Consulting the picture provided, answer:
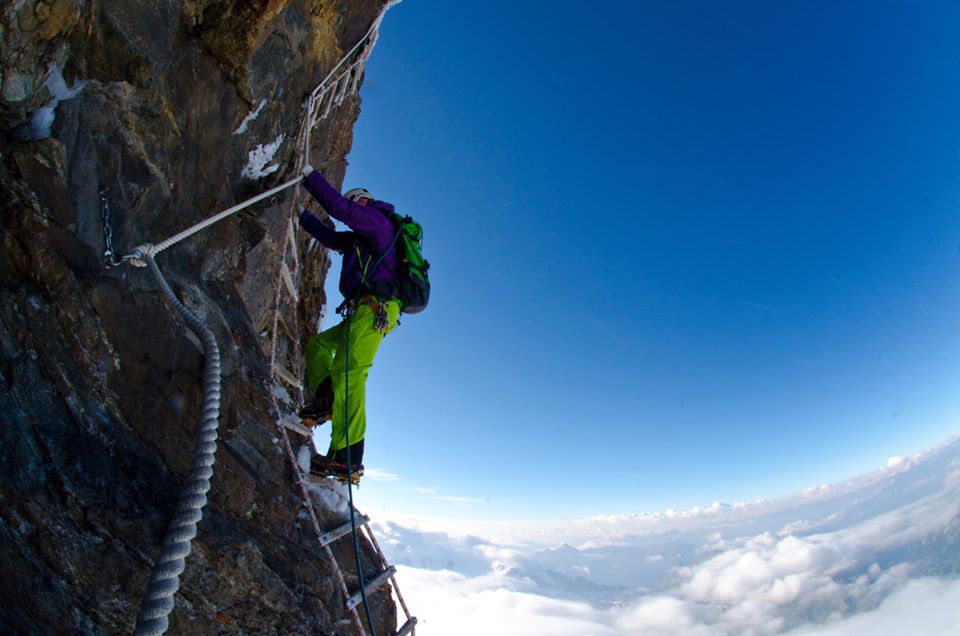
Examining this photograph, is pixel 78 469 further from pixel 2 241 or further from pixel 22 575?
pixel 2 241

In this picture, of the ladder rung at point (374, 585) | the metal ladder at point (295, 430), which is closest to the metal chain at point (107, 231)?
the metal ladder at point (295, 430)

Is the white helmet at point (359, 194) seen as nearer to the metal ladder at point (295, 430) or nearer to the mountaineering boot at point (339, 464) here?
the metal ladder at point (295, 430)

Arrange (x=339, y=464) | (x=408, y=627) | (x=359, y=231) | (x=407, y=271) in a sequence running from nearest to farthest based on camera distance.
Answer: (x=339, y=464) < (x=408, y=627) < (x=359, y=231) < (x=407, y=271)

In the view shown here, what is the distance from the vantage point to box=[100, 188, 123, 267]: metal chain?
3.22 metres

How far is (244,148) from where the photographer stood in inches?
198

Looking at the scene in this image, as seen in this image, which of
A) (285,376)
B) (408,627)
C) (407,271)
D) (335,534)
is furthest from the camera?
(285,376)

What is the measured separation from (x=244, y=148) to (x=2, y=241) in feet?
8.60

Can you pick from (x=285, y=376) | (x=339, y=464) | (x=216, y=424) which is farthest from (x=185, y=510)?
(x=285, y=376)

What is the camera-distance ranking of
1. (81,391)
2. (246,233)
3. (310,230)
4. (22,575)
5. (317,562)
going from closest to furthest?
1. (22,575)
2. (81,391)
3. (317,562)
4. (246,233)
5. (310,230)

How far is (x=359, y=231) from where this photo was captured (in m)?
5.36

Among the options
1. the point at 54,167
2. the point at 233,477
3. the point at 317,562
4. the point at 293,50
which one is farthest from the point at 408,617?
the point at 293,50

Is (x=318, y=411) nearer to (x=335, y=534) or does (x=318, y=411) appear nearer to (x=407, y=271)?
(x=335, y=534)

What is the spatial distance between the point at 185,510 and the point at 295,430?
7.61 ft

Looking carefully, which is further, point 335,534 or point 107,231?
point 335,534
